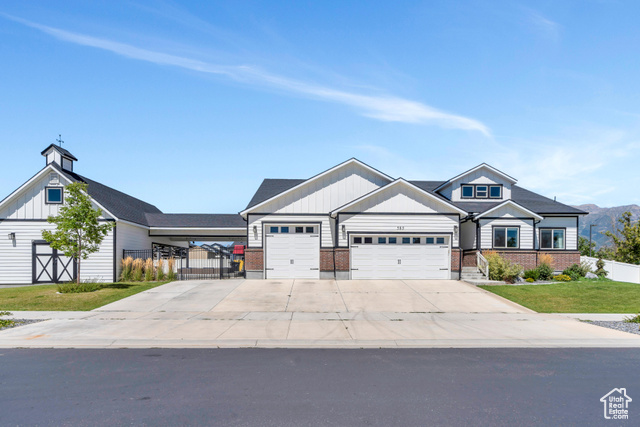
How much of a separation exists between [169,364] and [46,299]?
11.7 meters

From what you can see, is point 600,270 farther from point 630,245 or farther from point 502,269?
point 630,245

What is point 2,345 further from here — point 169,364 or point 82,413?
point 82,413

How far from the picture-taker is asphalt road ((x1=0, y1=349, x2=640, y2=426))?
561 centimetres

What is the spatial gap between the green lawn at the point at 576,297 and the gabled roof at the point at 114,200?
21.3m

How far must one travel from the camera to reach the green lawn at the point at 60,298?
15344mm

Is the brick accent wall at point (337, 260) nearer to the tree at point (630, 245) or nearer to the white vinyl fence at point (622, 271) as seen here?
the white vinyl fence at point (622, 271)

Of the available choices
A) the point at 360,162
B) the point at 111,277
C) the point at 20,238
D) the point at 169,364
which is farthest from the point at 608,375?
the point at 20,238

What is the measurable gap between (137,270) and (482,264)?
1950 cm

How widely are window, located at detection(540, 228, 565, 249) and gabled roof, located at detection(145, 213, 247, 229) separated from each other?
20.1 metres

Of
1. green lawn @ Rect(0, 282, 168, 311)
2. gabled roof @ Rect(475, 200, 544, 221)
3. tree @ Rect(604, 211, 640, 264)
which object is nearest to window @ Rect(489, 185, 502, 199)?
gabled roof @ Rect(475, 200, 544, 221)

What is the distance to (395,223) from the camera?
23062 millimetres

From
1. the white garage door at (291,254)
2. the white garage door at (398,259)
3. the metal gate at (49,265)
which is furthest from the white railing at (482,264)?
the metal gate at (49,265)

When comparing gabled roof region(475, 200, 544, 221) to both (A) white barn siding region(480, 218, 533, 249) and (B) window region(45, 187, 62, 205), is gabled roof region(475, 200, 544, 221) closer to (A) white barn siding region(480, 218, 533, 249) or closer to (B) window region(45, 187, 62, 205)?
(A) white barn siding region(480, 218, 533, 249)

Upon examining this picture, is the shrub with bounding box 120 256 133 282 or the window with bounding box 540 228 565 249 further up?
the window with bounding box 540 228 565 249
